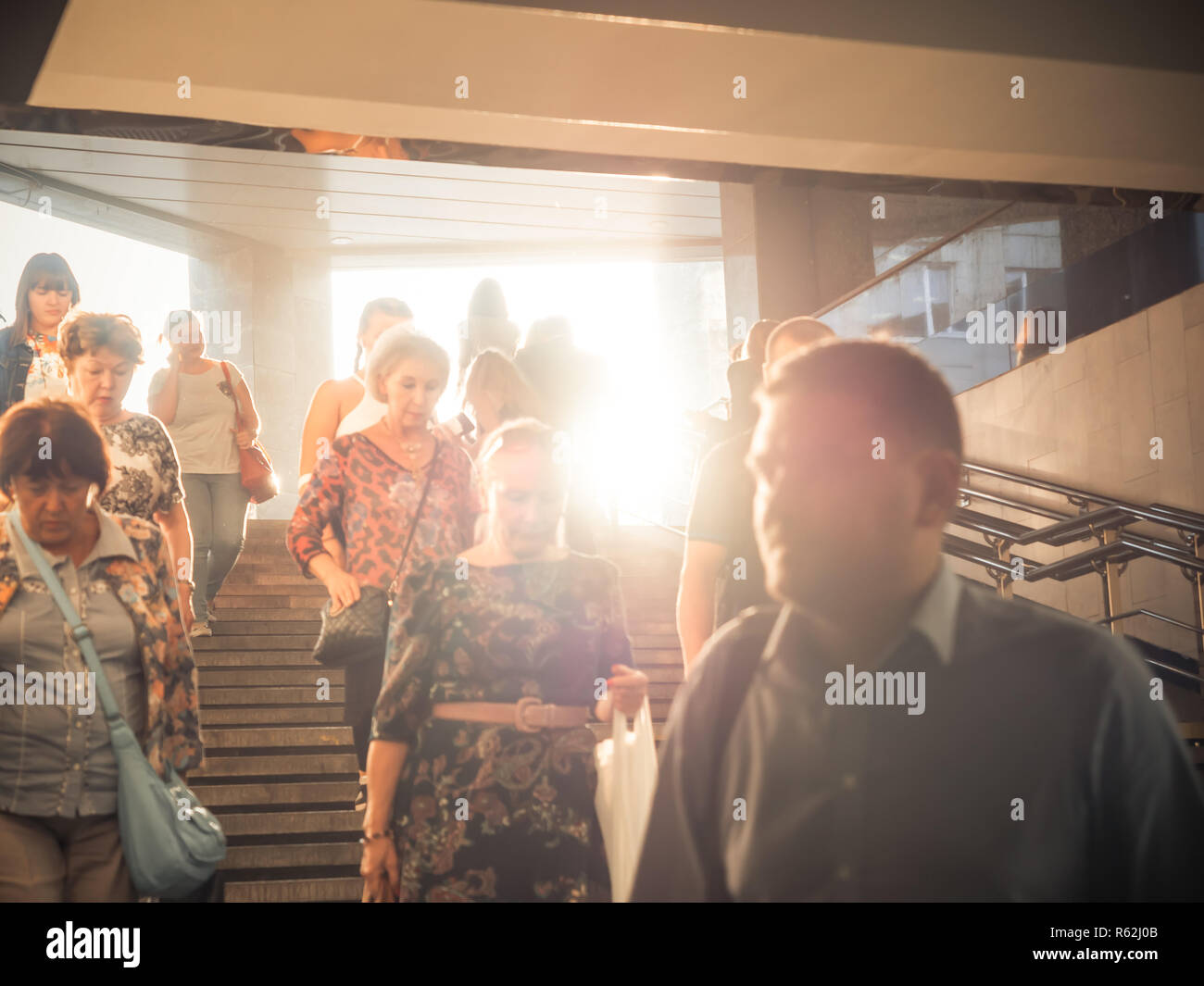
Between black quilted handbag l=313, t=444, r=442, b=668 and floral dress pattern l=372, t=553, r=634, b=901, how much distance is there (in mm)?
678

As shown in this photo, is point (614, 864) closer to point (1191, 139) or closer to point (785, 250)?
point (1191, 139)

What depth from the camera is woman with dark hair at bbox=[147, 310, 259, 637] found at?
19.9ft

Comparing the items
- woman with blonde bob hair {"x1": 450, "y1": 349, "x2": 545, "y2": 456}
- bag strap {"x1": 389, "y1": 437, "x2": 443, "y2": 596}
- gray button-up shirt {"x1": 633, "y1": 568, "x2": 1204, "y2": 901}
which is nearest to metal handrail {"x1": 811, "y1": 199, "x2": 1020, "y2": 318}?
woman with blonde bob hair {"x1": 450, "y1": 349, "x2": 545, "y2": 456}

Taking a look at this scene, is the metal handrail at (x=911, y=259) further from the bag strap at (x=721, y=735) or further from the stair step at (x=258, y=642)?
the bag strap at (x=721, y=735)

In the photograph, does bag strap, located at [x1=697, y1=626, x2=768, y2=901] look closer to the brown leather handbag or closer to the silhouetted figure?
the silhouetted figure

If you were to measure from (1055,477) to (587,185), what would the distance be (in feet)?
23.7

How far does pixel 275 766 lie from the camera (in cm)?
477

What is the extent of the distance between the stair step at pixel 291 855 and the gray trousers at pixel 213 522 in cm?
204

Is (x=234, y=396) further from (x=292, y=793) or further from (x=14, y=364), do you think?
(x=292, y=793)

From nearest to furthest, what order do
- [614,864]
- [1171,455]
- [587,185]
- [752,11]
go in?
1. [614,864]
2. [752,11]
3. [1171,455]
4. [587,185]

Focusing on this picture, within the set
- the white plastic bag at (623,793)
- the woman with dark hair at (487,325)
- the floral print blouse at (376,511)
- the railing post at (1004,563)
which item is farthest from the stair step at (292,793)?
the railing post at (1004,563)

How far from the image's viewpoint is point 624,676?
10.2 feet
